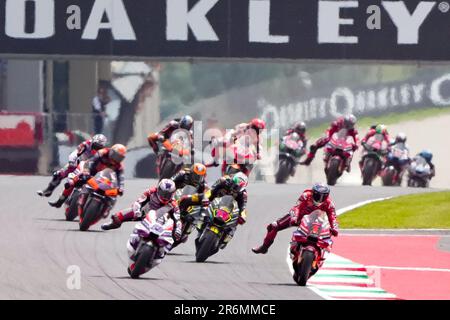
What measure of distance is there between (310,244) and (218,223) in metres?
2.57

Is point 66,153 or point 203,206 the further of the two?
point 66,153

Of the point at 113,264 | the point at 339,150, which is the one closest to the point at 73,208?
the point at 113,264

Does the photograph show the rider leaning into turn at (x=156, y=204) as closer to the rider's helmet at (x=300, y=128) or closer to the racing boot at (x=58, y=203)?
the racing boot at (x=58, y=203)

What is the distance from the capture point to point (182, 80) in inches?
1689

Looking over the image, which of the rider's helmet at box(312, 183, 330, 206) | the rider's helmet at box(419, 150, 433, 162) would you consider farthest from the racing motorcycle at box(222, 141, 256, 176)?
the rider's helmet at box(419, 150, 433, 162)

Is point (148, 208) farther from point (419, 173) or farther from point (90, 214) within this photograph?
point (419, 173)

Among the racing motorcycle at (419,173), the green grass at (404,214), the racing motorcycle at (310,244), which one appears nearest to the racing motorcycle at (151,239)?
the racing motorcycle at (310,244)

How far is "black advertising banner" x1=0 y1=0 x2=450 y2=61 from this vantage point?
41.6m

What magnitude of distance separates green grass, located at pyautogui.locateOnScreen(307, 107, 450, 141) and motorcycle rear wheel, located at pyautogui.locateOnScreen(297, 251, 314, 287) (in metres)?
20.4

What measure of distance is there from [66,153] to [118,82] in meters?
2.69

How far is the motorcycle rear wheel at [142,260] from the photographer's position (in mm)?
22625

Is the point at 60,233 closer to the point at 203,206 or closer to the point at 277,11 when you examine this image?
the point at 203,206

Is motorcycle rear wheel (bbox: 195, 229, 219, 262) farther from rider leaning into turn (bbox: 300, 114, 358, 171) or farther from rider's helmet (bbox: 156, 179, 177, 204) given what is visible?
rider leaning into turn (bbox: 300, 114, 358, 171)
